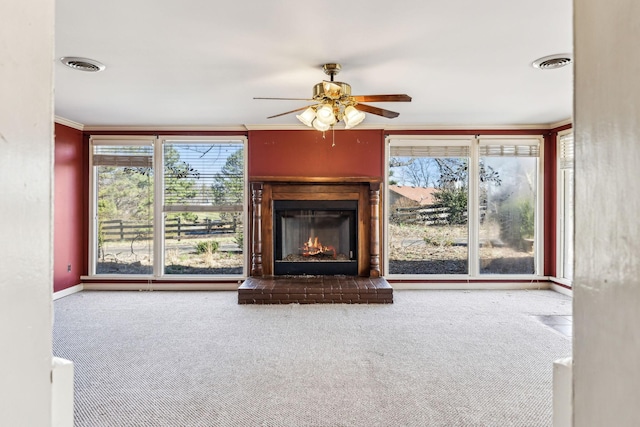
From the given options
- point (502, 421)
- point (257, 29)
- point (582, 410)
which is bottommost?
point (502, 421)

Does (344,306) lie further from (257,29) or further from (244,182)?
(257,29)

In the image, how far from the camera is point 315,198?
17.7 ft

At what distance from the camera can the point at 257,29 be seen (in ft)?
8.41

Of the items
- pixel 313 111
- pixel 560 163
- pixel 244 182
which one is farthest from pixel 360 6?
pixel 560 163

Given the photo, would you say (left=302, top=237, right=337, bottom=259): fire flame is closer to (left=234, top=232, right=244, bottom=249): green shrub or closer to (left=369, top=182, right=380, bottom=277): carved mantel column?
(left=369, top=182, right=380, bottom=277): carved mantel column

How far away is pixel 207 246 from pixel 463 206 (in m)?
3.73

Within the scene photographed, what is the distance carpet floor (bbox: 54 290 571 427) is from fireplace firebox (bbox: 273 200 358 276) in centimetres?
92

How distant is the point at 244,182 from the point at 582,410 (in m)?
5.32

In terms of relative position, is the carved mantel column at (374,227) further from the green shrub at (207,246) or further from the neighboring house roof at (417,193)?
the green shrub at (207,246)

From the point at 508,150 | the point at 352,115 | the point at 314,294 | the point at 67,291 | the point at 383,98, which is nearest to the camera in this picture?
the point at 383,98

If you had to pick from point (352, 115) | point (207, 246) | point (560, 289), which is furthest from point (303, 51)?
point (560, 289)

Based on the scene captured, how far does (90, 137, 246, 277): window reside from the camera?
5590 millimetres

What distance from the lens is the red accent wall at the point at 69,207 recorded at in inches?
200

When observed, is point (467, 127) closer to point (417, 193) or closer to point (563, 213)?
point (417, 193)
